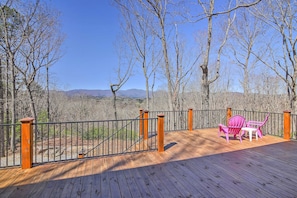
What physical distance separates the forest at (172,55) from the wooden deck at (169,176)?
402 cm

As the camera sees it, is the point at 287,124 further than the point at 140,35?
No

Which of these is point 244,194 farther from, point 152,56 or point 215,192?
point 152,56

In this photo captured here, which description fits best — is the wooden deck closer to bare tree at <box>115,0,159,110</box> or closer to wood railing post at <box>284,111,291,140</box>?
wood railing post at <box>284,111,291,140</box>

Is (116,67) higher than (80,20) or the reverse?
the reverse

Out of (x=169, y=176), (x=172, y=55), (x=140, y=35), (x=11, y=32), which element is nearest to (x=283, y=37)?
(x=172, y=55)

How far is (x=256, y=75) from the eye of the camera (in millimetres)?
13953

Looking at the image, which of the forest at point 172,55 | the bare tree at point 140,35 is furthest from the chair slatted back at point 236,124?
the bare tree at point 140,35

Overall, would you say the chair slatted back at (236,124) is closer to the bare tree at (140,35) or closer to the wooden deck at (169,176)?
the wooden deck at (169,176)

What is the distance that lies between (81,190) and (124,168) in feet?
3.23

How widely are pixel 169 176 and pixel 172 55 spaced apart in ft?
41.1

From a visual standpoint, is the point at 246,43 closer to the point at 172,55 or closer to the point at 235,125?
the point at 172,55

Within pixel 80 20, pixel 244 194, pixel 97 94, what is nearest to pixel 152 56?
pixel 80 20

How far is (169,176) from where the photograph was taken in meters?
3.06

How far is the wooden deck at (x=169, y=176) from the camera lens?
8.33ft
